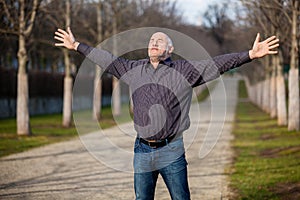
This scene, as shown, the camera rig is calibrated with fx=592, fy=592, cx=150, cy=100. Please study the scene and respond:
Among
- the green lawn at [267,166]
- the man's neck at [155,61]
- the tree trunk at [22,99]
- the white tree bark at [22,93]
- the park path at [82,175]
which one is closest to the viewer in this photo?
the man's neck at [155,61]

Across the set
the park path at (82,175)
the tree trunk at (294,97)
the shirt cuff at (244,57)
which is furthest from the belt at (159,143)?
the tree trunk at (294,97)

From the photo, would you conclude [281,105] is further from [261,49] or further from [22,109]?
[261,49]

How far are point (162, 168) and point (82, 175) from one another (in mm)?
6477

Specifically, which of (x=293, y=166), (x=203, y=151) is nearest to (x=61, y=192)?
(x=293, y=166)

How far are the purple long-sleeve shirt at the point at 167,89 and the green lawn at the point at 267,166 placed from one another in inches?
171

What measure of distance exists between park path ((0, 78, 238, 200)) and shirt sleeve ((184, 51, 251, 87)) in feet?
8.39

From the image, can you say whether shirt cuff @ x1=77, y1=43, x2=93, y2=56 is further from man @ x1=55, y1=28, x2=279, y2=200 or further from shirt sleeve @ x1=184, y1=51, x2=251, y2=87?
shirt sleeve @ x1=184, y1=51, x2=251, y2=87

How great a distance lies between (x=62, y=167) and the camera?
13.3 meters

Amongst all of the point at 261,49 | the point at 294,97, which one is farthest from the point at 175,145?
the point at 294,97

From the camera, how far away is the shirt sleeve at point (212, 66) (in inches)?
227

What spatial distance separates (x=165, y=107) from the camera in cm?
573

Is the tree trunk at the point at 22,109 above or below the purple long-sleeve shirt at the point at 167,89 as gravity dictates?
below

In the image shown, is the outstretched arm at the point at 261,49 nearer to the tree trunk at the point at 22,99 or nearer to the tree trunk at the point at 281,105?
the tree trunk at the point at 22,99

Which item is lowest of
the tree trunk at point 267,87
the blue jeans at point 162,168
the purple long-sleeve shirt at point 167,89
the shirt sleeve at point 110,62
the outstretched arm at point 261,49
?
the tree trunk at point 267,87
